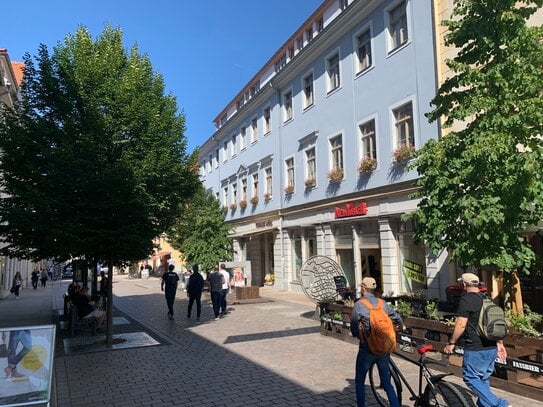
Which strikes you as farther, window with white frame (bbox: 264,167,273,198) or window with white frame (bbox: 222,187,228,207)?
window with white frame (bbox: 222,187,228,207)

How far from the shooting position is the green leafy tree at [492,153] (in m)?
7.01

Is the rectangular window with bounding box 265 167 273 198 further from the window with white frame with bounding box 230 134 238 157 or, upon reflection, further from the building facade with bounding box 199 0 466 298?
the window with white frame with bounding box 230 134 238 157

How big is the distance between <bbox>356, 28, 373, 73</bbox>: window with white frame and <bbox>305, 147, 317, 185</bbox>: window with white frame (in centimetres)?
470

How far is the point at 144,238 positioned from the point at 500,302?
8.04 m

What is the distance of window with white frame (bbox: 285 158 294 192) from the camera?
23.4m

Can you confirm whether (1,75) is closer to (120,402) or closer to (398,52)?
(398,52)

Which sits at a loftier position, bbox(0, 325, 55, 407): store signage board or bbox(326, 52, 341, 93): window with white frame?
bbox(326, 52, 341, 93): window with white frame

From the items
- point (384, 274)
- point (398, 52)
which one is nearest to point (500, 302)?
point (384, 274)

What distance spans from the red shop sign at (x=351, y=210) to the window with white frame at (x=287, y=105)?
7426 mm

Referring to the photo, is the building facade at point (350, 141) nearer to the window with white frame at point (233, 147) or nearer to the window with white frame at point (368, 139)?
the window with white frame at point (368, 139)

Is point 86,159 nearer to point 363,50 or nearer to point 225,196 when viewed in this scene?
point 363,50

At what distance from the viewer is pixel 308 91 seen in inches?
872

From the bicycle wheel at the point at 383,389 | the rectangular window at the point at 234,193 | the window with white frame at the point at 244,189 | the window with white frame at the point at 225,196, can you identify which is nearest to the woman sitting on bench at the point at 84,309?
the bicycle wheel at the point at 383,389

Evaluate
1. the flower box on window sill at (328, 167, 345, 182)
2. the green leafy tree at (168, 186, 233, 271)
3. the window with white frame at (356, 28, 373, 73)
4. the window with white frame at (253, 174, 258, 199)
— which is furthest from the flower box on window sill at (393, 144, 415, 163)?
the window with white frame at (253, 174, 258, 199)
